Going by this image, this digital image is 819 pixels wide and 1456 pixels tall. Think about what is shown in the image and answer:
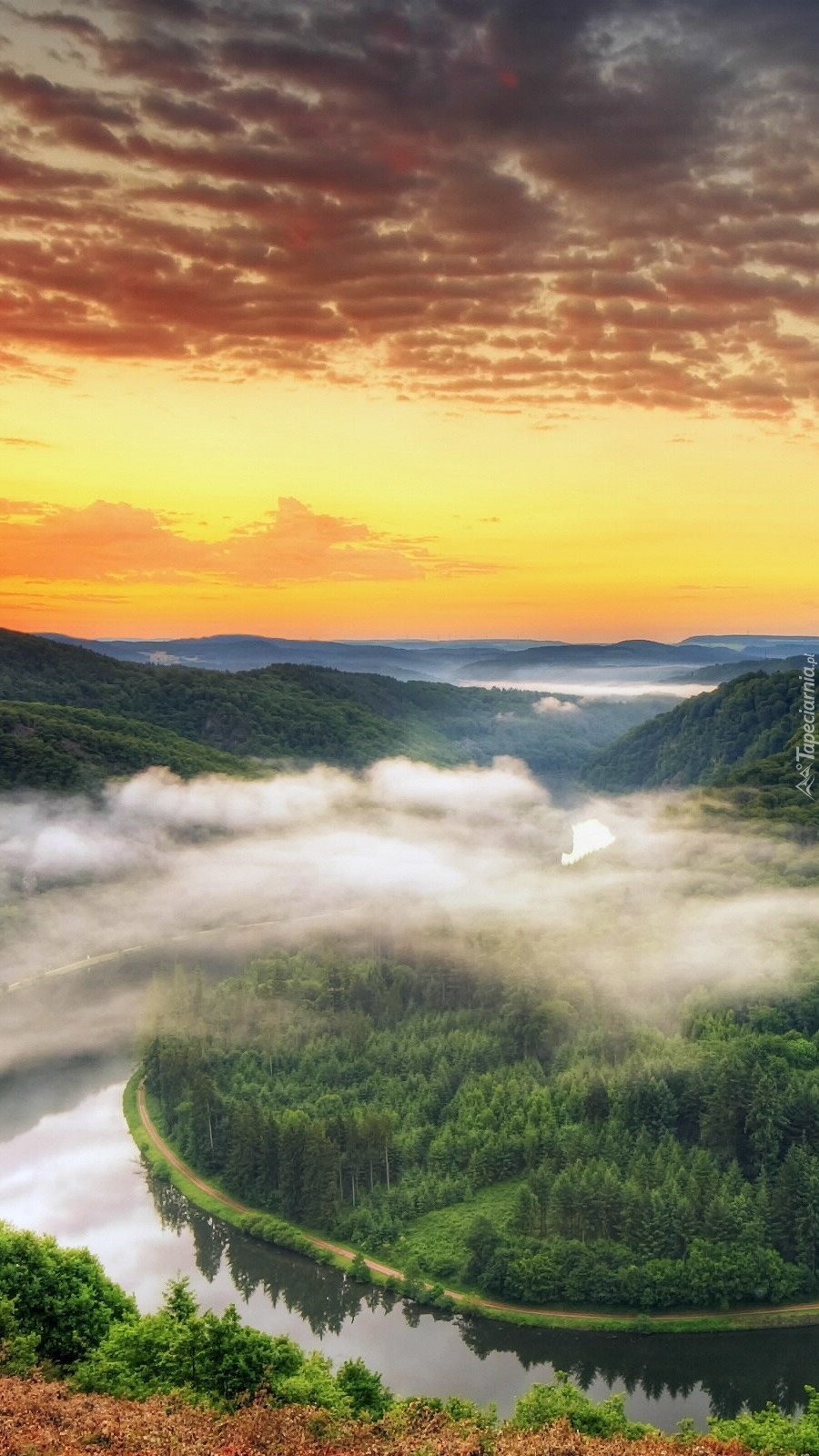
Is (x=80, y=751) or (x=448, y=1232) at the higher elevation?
Answer: (x=80, y=751)

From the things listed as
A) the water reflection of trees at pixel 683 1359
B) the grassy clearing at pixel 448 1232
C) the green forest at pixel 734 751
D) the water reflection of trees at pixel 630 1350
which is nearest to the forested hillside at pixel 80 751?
the green forest at pixel 734 751

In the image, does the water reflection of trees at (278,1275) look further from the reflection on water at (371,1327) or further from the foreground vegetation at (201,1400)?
the foreground vegetation at (201,1400)

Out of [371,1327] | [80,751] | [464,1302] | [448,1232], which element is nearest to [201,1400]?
[371,1327]

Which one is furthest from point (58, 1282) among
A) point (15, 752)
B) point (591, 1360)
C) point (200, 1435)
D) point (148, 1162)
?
point (15, 752)

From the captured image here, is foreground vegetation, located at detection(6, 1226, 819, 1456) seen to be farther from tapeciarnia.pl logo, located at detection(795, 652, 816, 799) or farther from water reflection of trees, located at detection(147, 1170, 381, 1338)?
tapeciarnia.pl logo, located at detection(795, 652, 816, 799)

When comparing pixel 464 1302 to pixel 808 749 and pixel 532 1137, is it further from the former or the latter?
pixel 808 749

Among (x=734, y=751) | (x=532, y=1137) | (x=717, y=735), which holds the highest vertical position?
(x=717, y=735)
